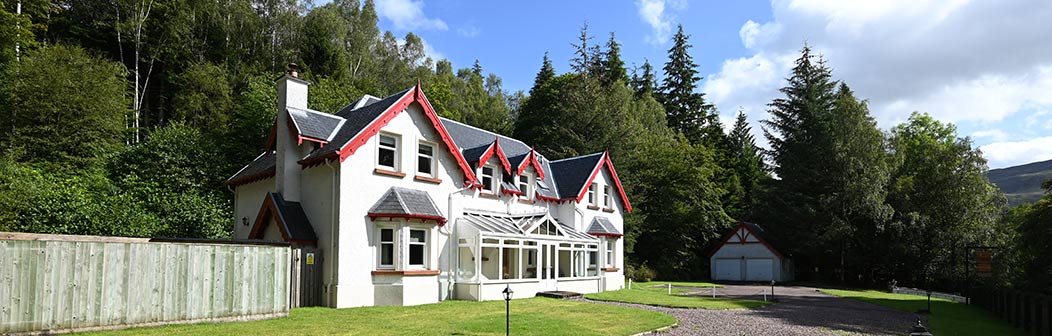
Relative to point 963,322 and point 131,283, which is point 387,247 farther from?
point 963,322

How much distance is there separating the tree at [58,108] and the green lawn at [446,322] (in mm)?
22076

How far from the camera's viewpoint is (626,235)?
39094 mm

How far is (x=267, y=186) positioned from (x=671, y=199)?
31.1 meters

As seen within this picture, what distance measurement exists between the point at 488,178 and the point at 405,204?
589 centimetres

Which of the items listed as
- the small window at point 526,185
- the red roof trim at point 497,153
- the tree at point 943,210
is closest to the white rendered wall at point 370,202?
the red roof trim at point 497,153

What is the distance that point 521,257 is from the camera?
23641 mm

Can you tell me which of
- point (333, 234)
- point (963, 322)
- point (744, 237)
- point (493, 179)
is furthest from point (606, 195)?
point (744, 237)

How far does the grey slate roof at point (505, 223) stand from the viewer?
73.7 feet

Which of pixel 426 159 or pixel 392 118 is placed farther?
pixel 426 159

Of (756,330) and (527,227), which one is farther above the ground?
(527,227)

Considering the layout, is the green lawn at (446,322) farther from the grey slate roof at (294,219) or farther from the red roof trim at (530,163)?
the red roof trim at (530,163)

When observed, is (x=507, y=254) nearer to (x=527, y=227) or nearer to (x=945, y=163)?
(x=527, y=227)

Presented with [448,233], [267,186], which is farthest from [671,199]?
[267,186]

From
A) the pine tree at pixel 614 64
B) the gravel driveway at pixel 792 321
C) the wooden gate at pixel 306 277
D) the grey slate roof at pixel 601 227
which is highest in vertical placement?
the pine tree at pixel 614 64
